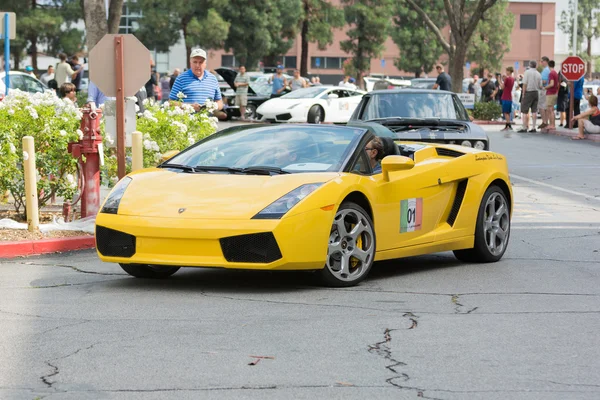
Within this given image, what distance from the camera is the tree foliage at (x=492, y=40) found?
3383 inches

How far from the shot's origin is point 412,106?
57.5ft

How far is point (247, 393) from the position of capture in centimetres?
534

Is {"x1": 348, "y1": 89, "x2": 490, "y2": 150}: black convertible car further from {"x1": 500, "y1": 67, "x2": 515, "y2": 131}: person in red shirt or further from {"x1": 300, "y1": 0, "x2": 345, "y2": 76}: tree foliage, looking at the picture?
{"x1": 300, "y1": 0, "x2": 345, "y2": 76}: tree foliage

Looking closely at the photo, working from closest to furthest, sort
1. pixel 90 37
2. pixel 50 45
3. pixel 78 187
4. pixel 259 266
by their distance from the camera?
pixel 259 266 < pixel 78 187 < pixel 90 37 < pixel 50 45

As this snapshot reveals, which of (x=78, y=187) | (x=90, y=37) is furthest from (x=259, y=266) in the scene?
(x=90, y=37)

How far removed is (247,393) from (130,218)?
3286 mm

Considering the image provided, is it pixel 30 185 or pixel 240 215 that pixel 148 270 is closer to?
pixel 240 215

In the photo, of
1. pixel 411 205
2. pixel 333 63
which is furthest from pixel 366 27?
pixel 411 205

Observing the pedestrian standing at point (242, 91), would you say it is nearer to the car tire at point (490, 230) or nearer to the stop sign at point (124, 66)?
the stop sign at point (124, 66)

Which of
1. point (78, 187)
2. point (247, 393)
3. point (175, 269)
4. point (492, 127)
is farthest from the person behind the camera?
point (492, 127)

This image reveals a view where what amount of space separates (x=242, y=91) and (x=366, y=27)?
3650cm

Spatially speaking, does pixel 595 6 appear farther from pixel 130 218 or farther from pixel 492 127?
pixel 130 218

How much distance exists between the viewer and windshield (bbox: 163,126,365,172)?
8984 mm

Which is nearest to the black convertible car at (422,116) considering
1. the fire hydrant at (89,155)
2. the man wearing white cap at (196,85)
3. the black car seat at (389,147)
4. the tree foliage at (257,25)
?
the man wearing white cap at (196,85)
